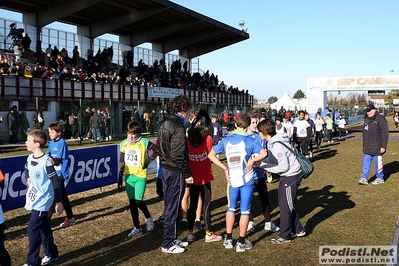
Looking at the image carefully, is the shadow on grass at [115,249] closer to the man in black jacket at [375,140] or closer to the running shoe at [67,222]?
the running shoe at [67,222]

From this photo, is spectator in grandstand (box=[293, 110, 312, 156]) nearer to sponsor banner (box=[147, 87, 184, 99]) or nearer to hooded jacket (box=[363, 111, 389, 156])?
hooded jacket (box=[363, 111, 389, 156])

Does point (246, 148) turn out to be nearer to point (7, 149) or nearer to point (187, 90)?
point (7, 149)

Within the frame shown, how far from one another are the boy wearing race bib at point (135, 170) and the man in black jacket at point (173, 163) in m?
0.93

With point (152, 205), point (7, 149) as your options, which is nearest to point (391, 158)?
point (152, 205)

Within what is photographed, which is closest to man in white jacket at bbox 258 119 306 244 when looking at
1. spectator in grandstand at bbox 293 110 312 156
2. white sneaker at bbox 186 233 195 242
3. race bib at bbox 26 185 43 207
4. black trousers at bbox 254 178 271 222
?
black trousers at bbox 254 178 271 222

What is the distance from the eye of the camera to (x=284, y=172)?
617 cm

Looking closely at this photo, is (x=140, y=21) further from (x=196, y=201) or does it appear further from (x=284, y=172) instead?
(x=284, y=172)

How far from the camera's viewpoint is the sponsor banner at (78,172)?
759 centimetres

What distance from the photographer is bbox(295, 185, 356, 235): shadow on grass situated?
756cm

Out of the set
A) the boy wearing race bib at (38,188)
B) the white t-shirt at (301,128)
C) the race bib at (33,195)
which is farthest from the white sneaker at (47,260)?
the white t-shirt at (301,128)

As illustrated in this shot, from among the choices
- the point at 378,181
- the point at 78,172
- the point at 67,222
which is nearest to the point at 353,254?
the point at 67,222

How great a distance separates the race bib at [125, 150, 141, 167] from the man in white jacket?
1.97 meters

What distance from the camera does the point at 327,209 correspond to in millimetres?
8305

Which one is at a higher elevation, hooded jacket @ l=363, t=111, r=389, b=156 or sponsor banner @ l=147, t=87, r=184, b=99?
sponsor banner @ l=147, t=87, r=184, b=99
